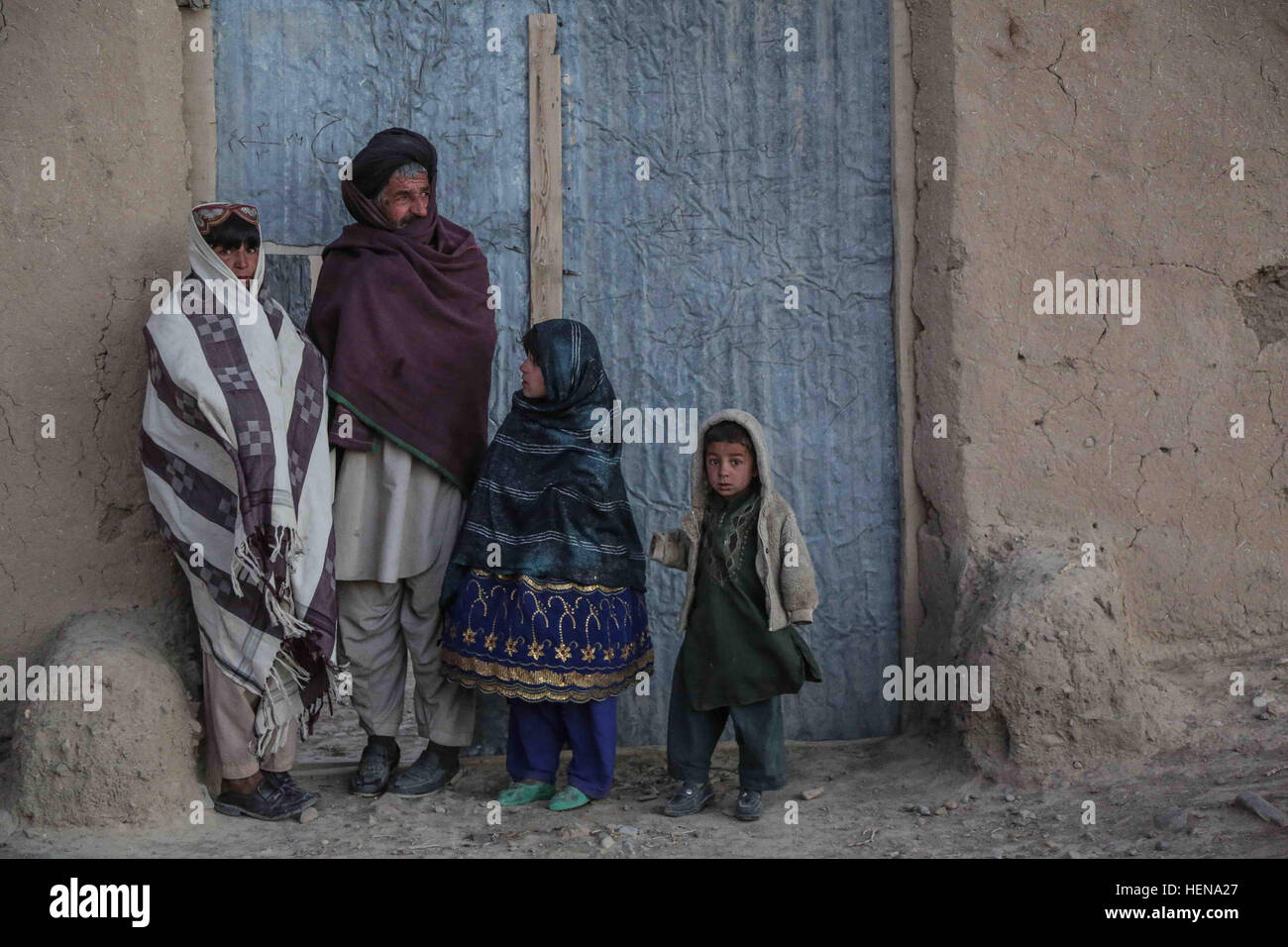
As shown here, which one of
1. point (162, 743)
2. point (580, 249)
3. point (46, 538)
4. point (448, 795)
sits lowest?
point (448, 795)

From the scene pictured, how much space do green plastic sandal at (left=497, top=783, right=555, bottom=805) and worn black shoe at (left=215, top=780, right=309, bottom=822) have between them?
0.60 metres

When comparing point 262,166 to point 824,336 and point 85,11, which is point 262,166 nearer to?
point 85,11

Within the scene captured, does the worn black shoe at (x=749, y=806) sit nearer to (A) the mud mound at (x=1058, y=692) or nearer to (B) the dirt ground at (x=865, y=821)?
(B) the dirt ground at (x=865, y=821)

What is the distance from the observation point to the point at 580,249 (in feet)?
15.2

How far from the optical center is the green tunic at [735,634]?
3.89 metres

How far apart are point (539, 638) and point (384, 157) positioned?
5.13ft

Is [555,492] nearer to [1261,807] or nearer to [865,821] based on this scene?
[865,821]

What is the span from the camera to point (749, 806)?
13.0 feet

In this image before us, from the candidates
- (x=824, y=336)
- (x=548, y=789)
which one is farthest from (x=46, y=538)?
(x=824, y=336)

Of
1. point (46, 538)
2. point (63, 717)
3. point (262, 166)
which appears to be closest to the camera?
point (63, 717)

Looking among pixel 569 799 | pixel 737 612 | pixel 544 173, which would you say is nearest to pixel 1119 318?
pixel 737 612

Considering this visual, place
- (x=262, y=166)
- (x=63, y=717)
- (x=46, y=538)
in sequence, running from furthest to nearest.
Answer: (x=262, y=166) < (x=46, y=538) < (x=63, y=717)

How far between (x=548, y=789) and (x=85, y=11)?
9.18 ft

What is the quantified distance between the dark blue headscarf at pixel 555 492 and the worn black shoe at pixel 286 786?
0.71 meters
